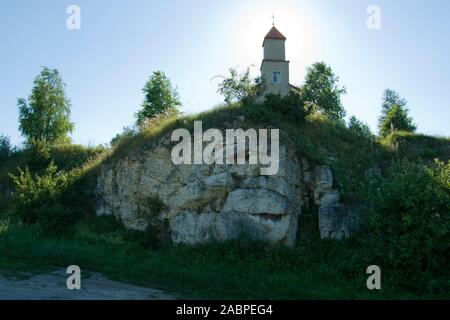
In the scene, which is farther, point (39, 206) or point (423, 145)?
point (423, 145)

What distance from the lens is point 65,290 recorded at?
1146cm

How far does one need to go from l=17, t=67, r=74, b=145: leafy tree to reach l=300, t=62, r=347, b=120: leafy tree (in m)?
21.0

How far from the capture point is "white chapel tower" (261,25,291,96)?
103 ft

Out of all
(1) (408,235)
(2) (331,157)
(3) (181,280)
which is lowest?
(3) (181,280)

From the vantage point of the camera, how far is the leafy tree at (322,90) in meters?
42.2

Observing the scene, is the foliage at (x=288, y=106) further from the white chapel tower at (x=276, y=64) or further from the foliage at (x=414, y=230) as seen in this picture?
the white chapel tower at (x=276, y=64)

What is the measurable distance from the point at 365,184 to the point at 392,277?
5.41 metres

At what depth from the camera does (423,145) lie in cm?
2225

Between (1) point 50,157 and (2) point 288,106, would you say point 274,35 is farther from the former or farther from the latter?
(1) point 50,157

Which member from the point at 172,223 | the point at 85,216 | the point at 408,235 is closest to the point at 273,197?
the point at 172,223

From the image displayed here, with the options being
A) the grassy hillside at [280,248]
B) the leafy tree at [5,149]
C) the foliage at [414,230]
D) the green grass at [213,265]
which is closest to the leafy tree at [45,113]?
the leafy tree at [5,149]

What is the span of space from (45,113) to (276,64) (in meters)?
18.8

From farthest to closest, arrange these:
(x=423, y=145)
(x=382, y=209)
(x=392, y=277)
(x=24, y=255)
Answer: (x=423, y=145) → (x=24, y=255) → (x=382, y=209) → (x=392, y=277)

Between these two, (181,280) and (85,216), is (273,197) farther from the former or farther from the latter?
(85,216)
